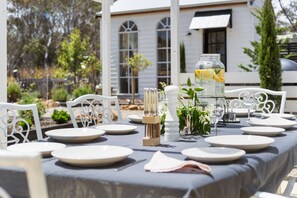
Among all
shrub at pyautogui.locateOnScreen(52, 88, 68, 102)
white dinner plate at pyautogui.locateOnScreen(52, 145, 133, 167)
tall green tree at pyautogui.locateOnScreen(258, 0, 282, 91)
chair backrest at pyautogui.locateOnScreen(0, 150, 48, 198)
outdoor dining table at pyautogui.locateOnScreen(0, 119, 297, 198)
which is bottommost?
shrub at pyautogui.locateOnScreen(52, 88, 68, 102)

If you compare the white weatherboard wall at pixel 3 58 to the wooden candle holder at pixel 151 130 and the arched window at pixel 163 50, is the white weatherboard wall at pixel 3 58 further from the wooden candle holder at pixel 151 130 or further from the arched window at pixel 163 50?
the arched window at pixel 163 50

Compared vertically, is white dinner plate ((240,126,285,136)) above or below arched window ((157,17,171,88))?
below

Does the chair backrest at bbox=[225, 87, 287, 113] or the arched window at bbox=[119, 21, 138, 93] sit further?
the arched window at bbox=[119, 21, 138, 93]

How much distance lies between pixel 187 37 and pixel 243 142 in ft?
32.2

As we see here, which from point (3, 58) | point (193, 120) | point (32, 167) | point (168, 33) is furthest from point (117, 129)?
point (168, 33)

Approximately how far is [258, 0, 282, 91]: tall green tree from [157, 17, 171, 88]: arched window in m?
5.71

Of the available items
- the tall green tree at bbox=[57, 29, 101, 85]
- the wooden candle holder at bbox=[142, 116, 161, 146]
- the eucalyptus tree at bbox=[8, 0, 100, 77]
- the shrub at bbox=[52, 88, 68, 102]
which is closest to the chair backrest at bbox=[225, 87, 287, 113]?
the wooden candle holder at bbox=[142, 116, 161, 146]

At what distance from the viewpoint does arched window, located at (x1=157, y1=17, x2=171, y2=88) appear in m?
11.7

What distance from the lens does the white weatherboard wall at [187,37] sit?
10562 mm

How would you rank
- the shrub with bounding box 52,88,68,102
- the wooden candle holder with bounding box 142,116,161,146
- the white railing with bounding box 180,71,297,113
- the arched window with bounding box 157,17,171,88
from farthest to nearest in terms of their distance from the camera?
the shrub with bounding box 52,88,68,102 < the arched window with bounding box 157,17,171,88 < the white railing with bounding box 180,71,297,113 < the wooden candle holder with bounding box 142,116,161,146

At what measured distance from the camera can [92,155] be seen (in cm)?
150

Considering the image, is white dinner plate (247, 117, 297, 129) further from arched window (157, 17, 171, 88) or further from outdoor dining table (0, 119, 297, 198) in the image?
arched window (157, 17, 171, 88)

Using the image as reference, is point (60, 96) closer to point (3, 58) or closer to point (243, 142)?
point (3, 58)

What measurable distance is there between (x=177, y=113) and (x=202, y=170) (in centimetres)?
86
